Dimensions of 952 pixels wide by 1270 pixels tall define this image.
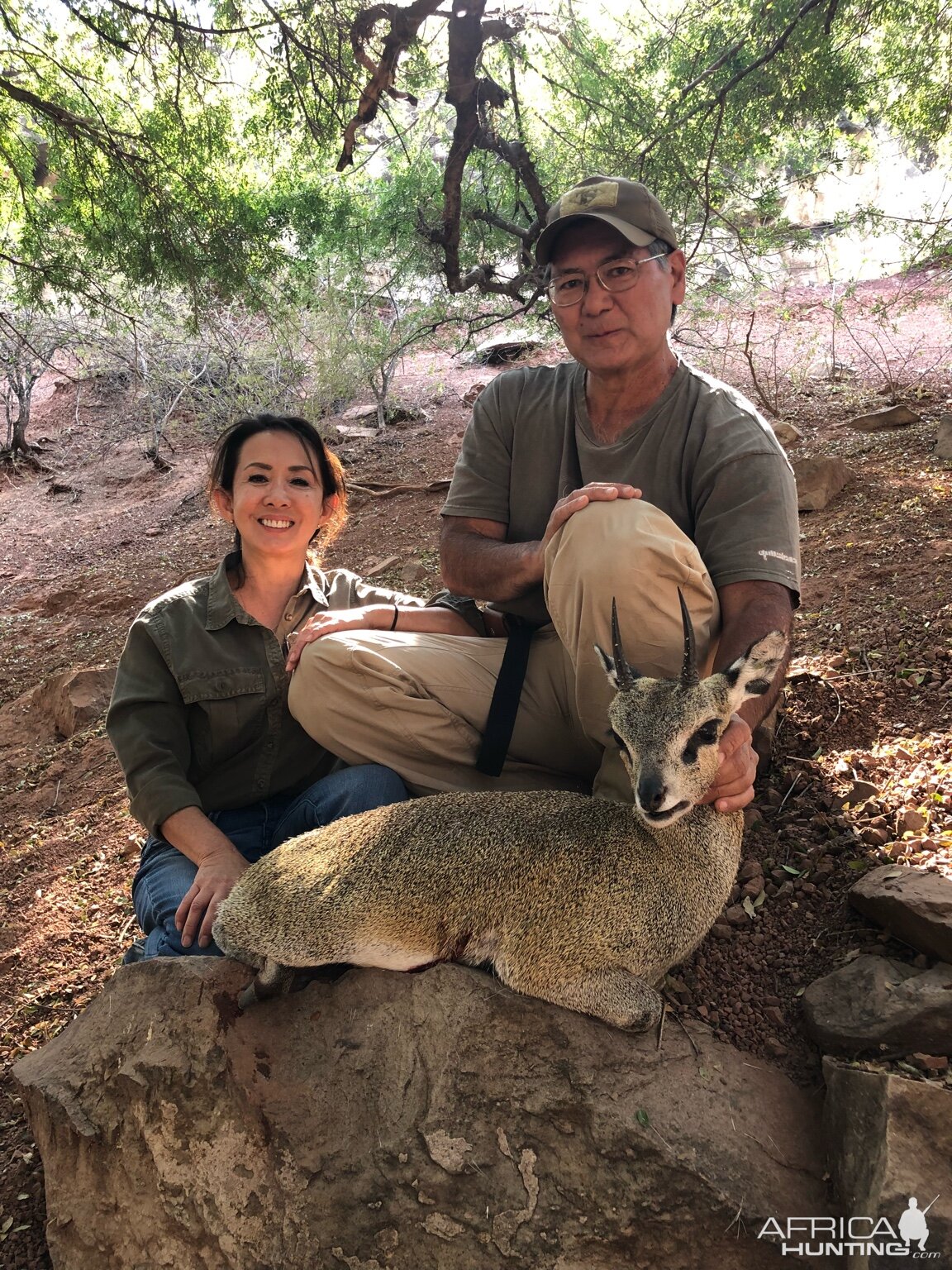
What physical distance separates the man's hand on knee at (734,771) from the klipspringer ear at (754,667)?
0.26ft

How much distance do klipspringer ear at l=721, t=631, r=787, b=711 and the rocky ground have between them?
80 cm

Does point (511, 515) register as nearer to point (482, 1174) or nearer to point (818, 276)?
point (482, 1174)

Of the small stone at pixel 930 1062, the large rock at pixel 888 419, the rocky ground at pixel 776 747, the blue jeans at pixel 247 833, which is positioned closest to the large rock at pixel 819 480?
the rocky ground at pixel 776 747

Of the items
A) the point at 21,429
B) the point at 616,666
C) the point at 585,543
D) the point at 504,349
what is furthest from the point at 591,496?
the point at 21,429

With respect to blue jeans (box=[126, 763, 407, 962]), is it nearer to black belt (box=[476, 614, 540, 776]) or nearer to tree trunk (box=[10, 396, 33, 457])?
black belt (box=[476, 614, 540, 776])

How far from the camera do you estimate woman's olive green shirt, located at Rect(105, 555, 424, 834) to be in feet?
11.2

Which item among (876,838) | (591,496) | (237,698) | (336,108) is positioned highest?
(336,108)

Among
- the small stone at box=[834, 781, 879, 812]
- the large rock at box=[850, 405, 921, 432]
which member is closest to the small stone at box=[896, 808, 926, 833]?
the small stone at box=[834, 781, 879, 812]

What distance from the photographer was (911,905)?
262cm

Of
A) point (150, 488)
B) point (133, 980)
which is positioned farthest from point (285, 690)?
point (150, 488)

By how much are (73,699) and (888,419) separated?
7538 millimetres

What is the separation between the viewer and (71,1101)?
2734 millimetres

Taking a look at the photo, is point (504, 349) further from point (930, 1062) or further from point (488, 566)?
point (930, 1062)

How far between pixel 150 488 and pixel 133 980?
12106 millimetres
